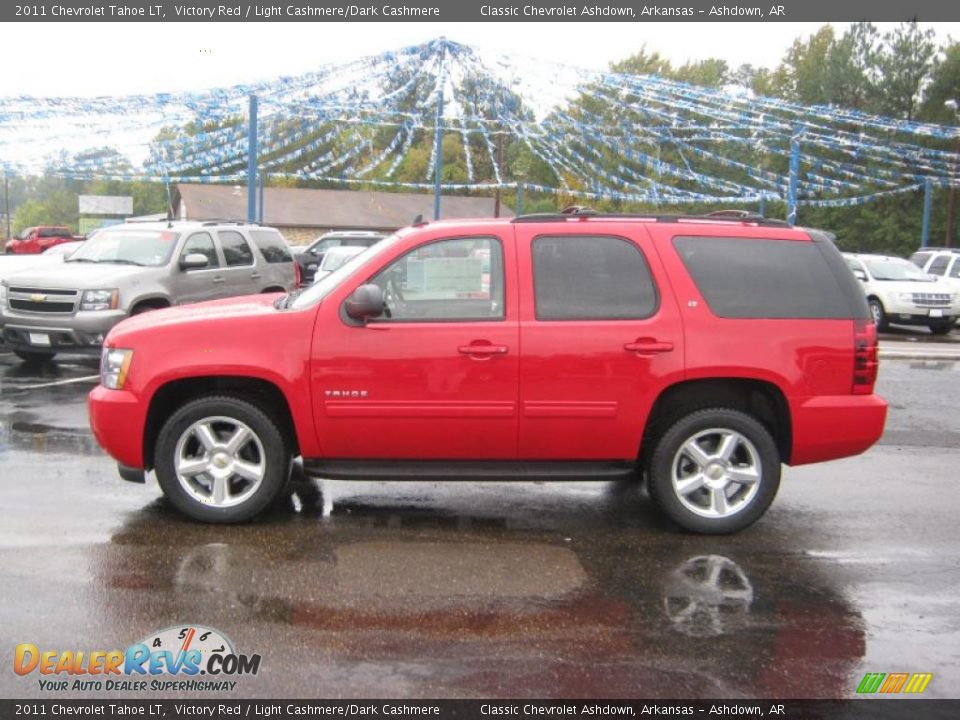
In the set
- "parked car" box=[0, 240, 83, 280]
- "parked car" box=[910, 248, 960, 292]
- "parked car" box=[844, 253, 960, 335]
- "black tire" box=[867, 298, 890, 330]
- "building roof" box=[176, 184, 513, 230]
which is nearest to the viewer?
"parked car" box=[0, 240, 83, 280]

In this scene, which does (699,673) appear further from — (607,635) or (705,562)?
(705,562)

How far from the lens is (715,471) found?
5.25 m

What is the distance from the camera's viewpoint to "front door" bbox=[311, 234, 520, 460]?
5.06 m

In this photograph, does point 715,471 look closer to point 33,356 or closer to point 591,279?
point 591,279

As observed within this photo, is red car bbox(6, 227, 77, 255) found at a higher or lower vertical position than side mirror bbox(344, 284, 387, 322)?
lower

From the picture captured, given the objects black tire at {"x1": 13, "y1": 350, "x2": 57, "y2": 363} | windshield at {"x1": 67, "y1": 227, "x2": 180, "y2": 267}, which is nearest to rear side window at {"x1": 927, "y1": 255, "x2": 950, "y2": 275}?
windshield at {"x1": 67, "y1": 227, "x2": 180, "y2": 267}

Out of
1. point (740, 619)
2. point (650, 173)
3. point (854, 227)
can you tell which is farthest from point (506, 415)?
point (854, 227)

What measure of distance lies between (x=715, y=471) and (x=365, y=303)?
7.62 ft

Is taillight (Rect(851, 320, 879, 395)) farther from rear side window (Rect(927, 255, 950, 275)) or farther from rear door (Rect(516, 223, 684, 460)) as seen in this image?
rear side window (Rect(927, 255, 950, 275))

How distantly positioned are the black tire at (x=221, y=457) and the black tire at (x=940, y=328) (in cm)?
1837

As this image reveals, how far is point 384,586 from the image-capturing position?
4.39 meters

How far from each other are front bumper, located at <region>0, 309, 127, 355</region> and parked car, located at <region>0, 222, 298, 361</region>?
0.01 m

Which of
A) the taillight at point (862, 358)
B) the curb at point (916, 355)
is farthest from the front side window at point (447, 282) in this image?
the curb at point (916, 355)

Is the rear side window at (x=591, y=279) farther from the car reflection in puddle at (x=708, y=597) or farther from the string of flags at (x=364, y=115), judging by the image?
the string of flags at (x=364, y=115)
